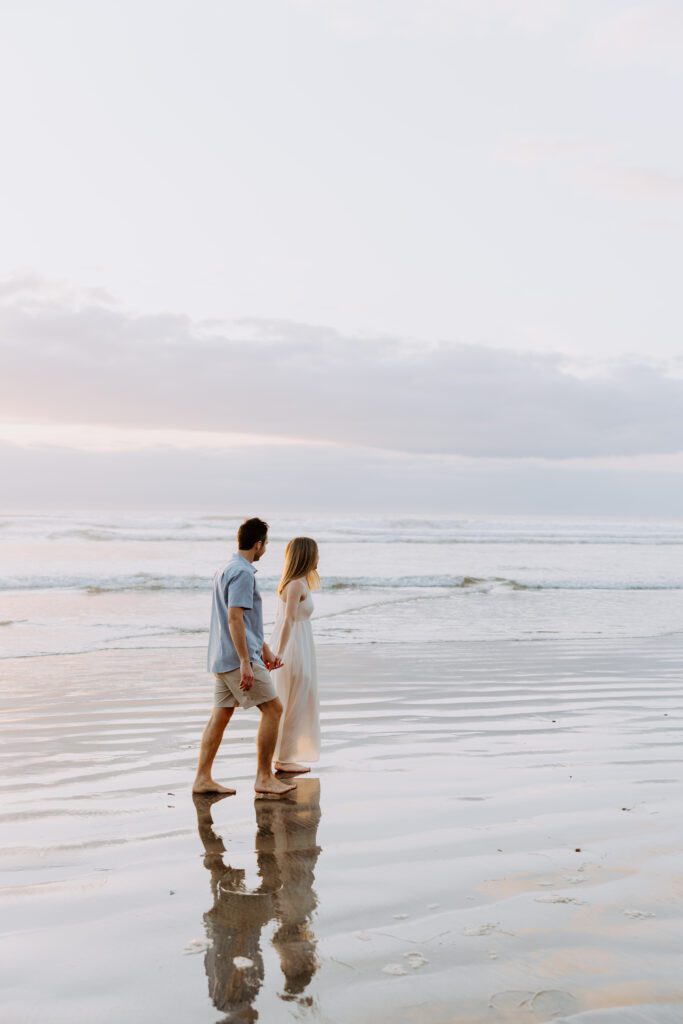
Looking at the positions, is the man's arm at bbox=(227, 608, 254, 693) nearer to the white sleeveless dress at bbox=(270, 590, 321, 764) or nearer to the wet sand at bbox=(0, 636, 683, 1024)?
the wet sand at bbox=(0, 636, 683, 1024)

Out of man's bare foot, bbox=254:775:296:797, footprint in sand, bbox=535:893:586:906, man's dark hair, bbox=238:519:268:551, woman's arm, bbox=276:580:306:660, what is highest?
man's dark hair, bbox=238:519:268:551

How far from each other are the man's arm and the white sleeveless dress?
0.89m

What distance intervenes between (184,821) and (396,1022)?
257cm

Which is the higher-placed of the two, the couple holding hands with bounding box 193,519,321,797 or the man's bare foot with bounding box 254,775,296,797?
the couple holding hands with bounding box 193,519,321,797

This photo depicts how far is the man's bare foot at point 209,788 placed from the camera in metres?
5.87

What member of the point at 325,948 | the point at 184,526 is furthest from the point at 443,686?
the point at 184,526

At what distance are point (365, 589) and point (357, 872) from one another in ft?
63.8

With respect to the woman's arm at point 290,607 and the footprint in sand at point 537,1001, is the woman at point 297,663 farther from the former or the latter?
the footprint in sand at point 537,1001

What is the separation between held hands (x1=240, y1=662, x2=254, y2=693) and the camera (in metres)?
5.86

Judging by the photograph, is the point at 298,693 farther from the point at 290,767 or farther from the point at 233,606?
the point at 233,606

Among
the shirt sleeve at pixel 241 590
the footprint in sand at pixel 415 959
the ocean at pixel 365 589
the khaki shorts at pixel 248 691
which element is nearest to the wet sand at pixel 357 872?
the footprint in sand at pixel 415 959

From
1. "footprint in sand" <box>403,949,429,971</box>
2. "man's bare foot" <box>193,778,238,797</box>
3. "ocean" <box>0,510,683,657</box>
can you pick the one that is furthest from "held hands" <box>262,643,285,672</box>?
"ocean" <box>0,510,683,657</box>

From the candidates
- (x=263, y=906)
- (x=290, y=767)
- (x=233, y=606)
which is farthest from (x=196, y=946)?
(x=290, y=767)

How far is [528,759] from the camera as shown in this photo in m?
6.66
